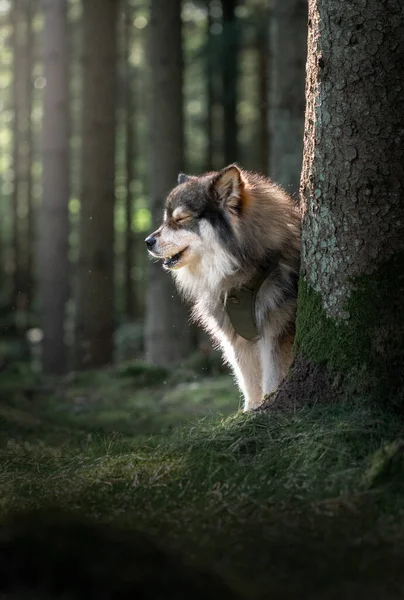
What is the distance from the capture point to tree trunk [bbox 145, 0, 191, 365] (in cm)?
1380

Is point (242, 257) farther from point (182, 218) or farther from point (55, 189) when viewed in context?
point (55, 189)

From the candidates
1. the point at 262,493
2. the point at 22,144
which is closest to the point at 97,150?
the point at 262,493

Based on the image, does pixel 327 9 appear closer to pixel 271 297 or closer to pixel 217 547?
pixel 271 297

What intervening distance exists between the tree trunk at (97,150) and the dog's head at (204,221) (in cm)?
830

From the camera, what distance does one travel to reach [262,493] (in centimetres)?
457

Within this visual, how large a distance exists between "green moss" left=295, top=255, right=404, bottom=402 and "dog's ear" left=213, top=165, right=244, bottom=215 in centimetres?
164

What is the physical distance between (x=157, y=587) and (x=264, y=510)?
839 millimetres

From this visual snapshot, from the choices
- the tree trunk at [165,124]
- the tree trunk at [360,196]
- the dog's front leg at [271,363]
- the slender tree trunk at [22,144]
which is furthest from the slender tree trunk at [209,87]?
the tree trunk at [360,196]

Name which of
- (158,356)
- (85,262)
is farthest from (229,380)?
(85,262)

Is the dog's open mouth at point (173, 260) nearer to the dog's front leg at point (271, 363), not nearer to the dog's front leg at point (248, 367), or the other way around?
the dog's front leg at point (248, 367)

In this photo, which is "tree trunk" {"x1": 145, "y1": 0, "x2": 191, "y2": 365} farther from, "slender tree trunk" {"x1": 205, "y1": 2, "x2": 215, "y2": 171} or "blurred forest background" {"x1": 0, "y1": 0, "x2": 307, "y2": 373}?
"slender tree trunk" {"x1": 205, "y1": 2, "x2": 215, "y2": 171}

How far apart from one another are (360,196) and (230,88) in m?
14.2

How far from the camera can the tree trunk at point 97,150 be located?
15039mm

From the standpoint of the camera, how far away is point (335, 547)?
12.9ft
